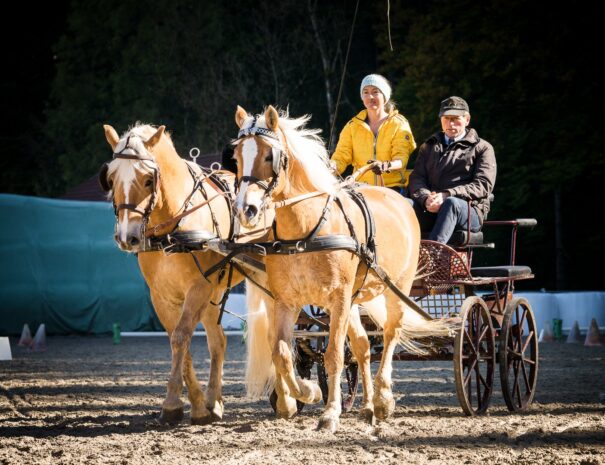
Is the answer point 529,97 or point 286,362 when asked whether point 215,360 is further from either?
point 529,97

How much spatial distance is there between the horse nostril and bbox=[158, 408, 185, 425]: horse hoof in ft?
6.38

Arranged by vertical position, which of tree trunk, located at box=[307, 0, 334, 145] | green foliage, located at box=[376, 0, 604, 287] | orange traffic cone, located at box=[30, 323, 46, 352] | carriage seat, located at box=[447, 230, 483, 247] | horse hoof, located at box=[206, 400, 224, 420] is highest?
tree trunk, located at box=[307, 0, 334, 145]

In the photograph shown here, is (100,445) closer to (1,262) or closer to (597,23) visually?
(1,262)

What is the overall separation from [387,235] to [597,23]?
1604 centimetres

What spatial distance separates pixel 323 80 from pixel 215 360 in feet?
92.6

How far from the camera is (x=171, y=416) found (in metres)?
7.29

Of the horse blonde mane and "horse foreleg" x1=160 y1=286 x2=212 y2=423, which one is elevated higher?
the horse blonde mane

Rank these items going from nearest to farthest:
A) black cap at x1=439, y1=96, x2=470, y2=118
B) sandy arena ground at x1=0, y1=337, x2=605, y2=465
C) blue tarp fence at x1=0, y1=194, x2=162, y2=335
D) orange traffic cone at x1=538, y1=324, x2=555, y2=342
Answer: sandy arena ground at x1=0, y1=337, x2=605, y2=465
black cap at x1=439, y1=96, x2=470, y2=118
orange traffic cone at x1=538, y1=324, x2=555, y2=342
blue tarp fence at x1=0, y1=194, x2=162, y2=335

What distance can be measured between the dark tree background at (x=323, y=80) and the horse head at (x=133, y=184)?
15.8m

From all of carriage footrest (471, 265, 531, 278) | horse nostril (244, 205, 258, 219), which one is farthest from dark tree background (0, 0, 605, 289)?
horse nostril (244, 205, 258, 219)

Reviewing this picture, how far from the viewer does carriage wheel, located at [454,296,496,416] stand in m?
7.53

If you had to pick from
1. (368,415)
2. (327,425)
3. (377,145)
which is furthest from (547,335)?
(327,425)

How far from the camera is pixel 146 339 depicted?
62.9 ft

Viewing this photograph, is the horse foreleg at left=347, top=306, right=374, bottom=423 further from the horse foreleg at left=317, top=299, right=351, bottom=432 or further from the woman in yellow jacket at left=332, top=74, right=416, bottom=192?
the woman in yellow jacket at left=332, top=74, right=416, bottom=192
